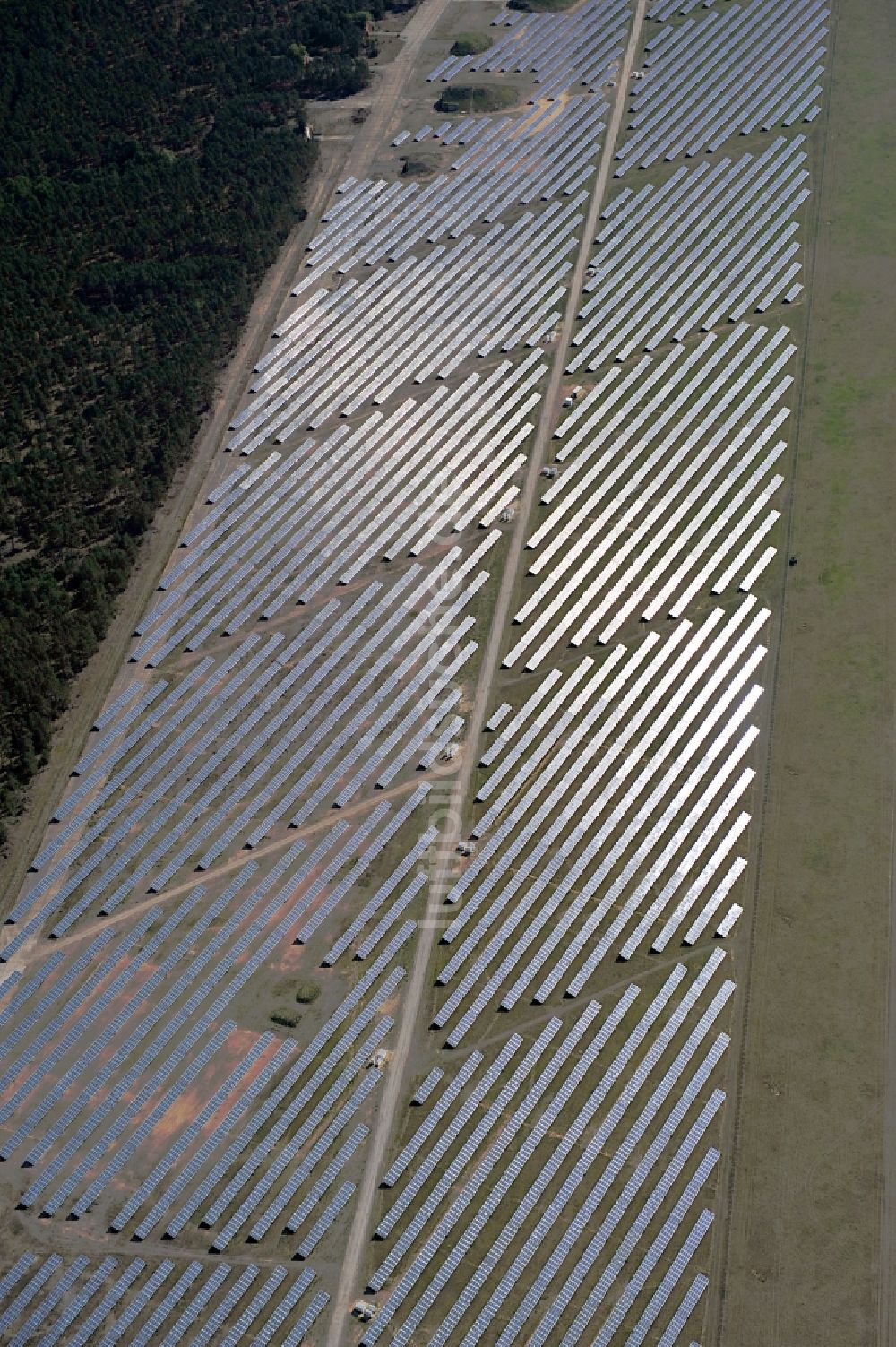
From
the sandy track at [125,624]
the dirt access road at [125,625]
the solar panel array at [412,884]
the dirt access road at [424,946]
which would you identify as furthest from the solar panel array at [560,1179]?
the sandy track at [125,624]

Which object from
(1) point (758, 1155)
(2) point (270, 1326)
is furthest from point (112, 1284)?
(1) point (758, 1155)

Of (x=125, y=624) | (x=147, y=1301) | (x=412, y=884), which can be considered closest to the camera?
(x=147, y=1301)

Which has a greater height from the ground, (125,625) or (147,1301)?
(125,625)

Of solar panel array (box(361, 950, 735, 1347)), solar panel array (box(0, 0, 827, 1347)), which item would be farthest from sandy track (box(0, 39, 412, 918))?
solar panel array (box(361, 950, 735, 1347))

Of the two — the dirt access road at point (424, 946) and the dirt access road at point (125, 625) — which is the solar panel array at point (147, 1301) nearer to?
the dirt access road at point (424, 946)

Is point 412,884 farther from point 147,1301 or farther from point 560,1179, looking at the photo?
point 147,1301

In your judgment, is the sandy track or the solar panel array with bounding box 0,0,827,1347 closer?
the solar panel array with bounding box 0,0,827,1347

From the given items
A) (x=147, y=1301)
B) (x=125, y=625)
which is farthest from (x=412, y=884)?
(x=125, y=625)

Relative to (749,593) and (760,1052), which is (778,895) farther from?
(749,593)

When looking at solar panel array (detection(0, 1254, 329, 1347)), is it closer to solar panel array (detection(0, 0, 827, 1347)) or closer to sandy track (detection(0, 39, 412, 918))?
solar panel array (detection(0, 0, 827, 1347))
